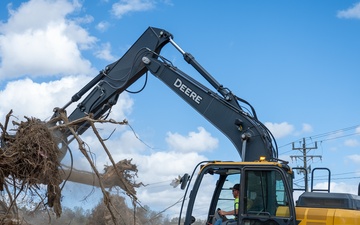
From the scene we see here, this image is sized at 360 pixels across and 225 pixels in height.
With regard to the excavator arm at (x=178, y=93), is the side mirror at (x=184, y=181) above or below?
below

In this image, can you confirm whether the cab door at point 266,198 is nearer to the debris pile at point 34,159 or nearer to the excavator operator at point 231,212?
the excavator operator at point 231,212

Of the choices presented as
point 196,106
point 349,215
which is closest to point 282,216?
point 349,215

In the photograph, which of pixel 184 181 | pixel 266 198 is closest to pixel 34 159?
pixel 184 181

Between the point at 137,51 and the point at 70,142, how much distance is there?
7.51 ft

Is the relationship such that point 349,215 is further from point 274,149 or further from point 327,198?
point 274,149

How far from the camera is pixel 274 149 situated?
9.15m

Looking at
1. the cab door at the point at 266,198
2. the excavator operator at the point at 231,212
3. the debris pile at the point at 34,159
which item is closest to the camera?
the cab door at the point at 266,198

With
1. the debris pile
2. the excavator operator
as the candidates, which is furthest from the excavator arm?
the excavator operator

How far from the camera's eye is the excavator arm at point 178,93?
9.05 metres

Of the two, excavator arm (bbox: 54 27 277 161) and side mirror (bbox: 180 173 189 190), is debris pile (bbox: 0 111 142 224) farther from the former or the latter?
side mirror (bbox: 180 173 189 190)

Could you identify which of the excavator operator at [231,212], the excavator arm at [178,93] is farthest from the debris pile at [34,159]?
the excavator operator at [231,212]

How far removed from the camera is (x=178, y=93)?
404 inches

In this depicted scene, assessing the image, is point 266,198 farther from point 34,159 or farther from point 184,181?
point 34,159

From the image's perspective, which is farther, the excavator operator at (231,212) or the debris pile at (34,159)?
the debris pile at (34,159)
